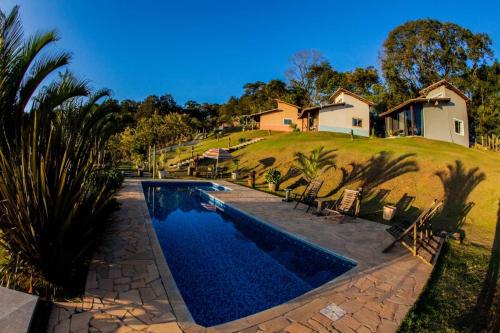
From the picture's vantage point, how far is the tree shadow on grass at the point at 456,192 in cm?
1079

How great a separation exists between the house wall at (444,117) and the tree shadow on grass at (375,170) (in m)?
13.8

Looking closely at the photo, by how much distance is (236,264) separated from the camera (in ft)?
24.2

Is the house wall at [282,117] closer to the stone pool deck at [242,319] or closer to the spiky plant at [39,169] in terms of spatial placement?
the stone pool deck at [242,319]

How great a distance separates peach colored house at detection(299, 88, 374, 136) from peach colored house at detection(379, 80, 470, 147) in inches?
266

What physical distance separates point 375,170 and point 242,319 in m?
14.9

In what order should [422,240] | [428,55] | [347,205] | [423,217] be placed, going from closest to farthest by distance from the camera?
[423,217] → [422,240] → [347,205] → [428,55]

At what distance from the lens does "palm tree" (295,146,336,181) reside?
1658 cm

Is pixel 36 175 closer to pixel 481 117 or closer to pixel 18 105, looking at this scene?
pixel 18 105

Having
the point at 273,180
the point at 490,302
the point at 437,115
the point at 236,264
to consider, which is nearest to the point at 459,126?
the point at 437,115

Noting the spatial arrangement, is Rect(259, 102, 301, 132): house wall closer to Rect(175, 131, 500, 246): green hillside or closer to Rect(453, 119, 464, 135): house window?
Rect(453, 119, 464, 135): house window

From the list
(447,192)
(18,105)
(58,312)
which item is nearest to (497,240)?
(447,192)

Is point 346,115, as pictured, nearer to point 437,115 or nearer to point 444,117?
point 437,115

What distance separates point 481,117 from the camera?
1325 inches

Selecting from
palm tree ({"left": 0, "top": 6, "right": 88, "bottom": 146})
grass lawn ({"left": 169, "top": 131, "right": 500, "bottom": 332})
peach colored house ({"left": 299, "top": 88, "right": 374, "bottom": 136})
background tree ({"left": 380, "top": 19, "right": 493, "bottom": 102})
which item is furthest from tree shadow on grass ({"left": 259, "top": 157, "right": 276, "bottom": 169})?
background tree ({"left": 380, "top": 19, "right": 493, "bottom": 102})
